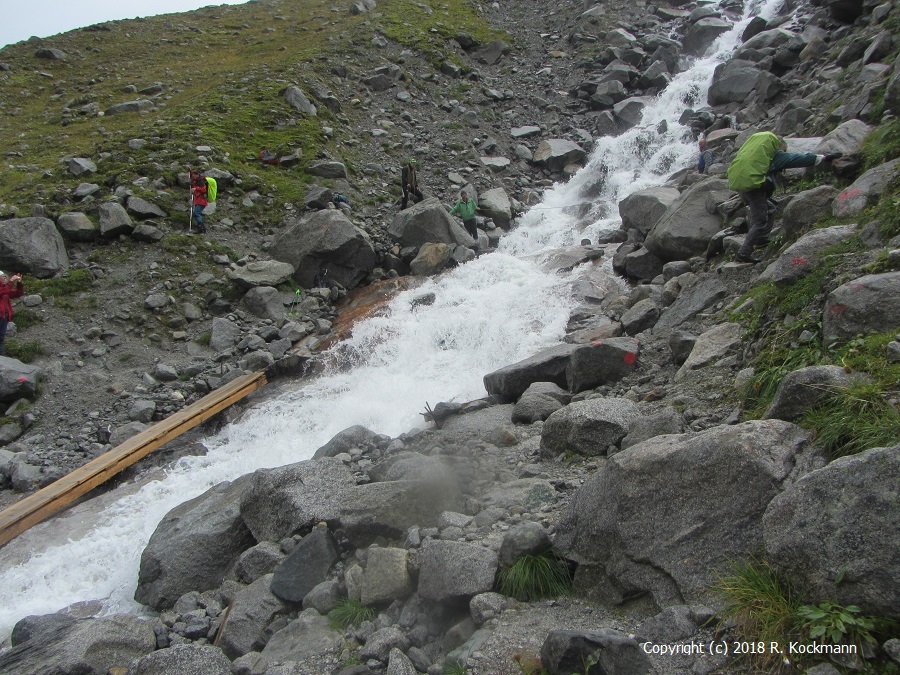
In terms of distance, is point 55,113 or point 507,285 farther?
point 55,113

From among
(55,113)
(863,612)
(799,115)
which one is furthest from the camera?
(55,113)

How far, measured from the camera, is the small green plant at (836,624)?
3.15 meters

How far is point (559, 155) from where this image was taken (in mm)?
27000

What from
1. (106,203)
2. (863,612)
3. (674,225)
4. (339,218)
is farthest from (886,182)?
(106,203)

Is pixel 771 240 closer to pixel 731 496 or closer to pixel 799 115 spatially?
pixel 731 496

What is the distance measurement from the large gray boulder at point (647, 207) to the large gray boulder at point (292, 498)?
463 inches

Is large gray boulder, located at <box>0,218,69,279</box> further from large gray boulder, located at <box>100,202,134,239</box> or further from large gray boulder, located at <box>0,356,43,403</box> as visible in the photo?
large gray boulder, located at <box>0,356,43,403</box>

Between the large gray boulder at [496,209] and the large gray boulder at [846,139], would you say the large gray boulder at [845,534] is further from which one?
the large gray boulder at [496,209]

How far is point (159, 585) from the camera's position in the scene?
7918 mm

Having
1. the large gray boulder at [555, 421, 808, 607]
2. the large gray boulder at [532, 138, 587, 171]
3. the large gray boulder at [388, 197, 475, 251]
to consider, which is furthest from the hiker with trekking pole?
the large gray boulder at [555, 421, 808, 607]

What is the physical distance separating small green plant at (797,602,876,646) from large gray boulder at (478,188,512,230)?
20.5 metres

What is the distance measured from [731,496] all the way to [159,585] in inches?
286

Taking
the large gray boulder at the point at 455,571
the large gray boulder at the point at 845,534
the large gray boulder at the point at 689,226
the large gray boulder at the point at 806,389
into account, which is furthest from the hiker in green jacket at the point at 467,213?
the large gray boulder at the point at 845,534

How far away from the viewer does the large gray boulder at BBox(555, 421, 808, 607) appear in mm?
4363
